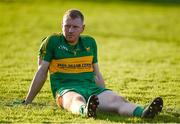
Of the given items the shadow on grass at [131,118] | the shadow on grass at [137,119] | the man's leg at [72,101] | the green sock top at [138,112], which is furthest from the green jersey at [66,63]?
the green sock top at [138,112]

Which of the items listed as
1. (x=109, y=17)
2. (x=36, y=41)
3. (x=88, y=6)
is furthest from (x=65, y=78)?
(x=88, y=6)

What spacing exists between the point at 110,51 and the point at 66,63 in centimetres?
814

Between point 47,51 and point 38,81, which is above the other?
point 47,51

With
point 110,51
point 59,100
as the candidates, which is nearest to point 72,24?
point 59,100

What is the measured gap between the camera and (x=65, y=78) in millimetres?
8719

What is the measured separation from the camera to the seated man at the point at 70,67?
8.34 m

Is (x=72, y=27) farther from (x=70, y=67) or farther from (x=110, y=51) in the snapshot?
(x=110, y=51)

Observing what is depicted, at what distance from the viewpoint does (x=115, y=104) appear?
8.05m

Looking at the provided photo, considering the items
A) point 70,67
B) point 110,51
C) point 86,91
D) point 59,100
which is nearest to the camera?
point 86,91

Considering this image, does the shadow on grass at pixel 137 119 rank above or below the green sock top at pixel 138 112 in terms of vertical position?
below

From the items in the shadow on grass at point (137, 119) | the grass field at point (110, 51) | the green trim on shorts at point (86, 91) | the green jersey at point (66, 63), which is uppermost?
the green jersey at point (66, 63)

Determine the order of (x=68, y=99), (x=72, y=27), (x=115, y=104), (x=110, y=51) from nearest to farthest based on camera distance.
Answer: (x=115, y=104) → (x=68, y=99) → (x=72, y=27) → (x=110, y=51)

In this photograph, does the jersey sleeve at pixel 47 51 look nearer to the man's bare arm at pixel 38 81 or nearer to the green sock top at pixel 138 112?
the man's bare arm at pixel 38 81

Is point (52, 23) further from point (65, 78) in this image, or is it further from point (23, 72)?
point (65, 78)
